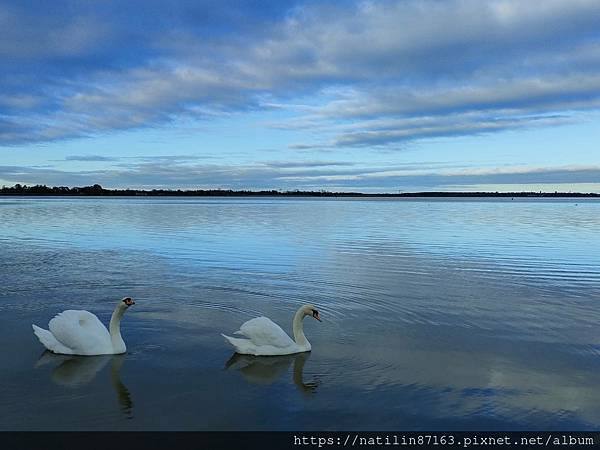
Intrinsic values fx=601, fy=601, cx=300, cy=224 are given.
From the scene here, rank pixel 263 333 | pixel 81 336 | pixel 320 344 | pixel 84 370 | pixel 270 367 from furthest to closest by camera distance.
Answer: pixel 320 344 < pixel 263 333 < pixel 81 336 < pixel 270 367 < pixel 84 370

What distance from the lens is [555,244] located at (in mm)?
25891

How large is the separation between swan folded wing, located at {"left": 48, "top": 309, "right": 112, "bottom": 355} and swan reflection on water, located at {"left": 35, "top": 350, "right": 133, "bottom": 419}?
0.48 feet

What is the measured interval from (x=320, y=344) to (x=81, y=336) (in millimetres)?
3873

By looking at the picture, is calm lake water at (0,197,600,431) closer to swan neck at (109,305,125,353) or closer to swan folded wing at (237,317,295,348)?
swan neck at (109,305,125,353)

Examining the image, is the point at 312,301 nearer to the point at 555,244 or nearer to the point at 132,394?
the point at 132,394

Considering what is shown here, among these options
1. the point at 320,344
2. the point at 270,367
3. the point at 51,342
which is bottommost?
the point at 270,367

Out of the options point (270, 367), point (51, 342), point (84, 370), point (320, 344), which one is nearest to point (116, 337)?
point (84, 370)

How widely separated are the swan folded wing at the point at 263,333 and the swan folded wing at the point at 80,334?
2.19 meters

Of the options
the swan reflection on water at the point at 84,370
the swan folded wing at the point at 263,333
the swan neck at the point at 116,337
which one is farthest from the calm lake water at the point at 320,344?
the swan folded wing at the point at 263,333

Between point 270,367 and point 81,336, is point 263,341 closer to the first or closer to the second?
point 270,367

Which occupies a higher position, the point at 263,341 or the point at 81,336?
the point at 81,336

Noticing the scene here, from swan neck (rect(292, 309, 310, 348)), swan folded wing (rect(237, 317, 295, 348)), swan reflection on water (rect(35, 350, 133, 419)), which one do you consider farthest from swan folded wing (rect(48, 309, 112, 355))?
swan neck (rect(292, 309, 310, 348))

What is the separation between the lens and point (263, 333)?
9570mm
